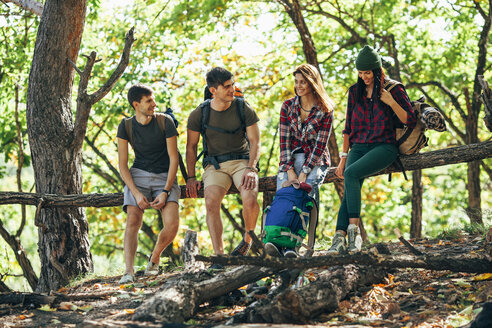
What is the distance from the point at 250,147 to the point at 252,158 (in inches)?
5.5

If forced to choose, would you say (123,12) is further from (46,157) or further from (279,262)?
(279,262)

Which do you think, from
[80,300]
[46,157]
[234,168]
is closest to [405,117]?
[234,168]

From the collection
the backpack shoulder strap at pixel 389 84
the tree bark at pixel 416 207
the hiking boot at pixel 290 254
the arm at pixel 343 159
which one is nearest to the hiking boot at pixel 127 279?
the hiking boot at pixel 290 254

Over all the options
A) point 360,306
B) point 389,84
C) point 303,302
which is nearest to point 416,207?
point 389,84

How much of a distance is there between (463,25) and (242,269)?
11.6 m

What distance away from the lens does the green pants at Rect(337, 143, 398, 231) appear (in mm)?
5227

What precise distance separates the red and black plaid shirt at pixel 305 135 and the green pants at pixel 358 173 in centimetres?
36

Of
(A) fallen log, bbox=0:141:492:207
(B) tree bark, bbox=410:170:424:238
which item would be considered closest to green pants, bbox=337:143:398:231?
(A) fallen log, bbox=0:141:492:207

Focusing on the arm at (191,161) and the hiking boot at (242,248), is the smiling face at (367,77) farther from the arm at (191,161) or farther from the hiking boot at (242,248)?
the hiking boot at (242,248)

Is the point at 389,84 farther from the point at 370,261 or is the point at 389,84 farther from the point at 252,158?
the point at 370,261

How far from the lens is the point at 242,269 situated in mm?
4586

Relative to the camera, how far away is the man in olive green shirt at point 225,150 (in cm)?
579

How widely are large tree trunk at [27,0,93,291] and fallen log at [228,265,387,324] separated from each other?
4314mm

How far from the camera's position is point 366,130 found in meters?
5.49
